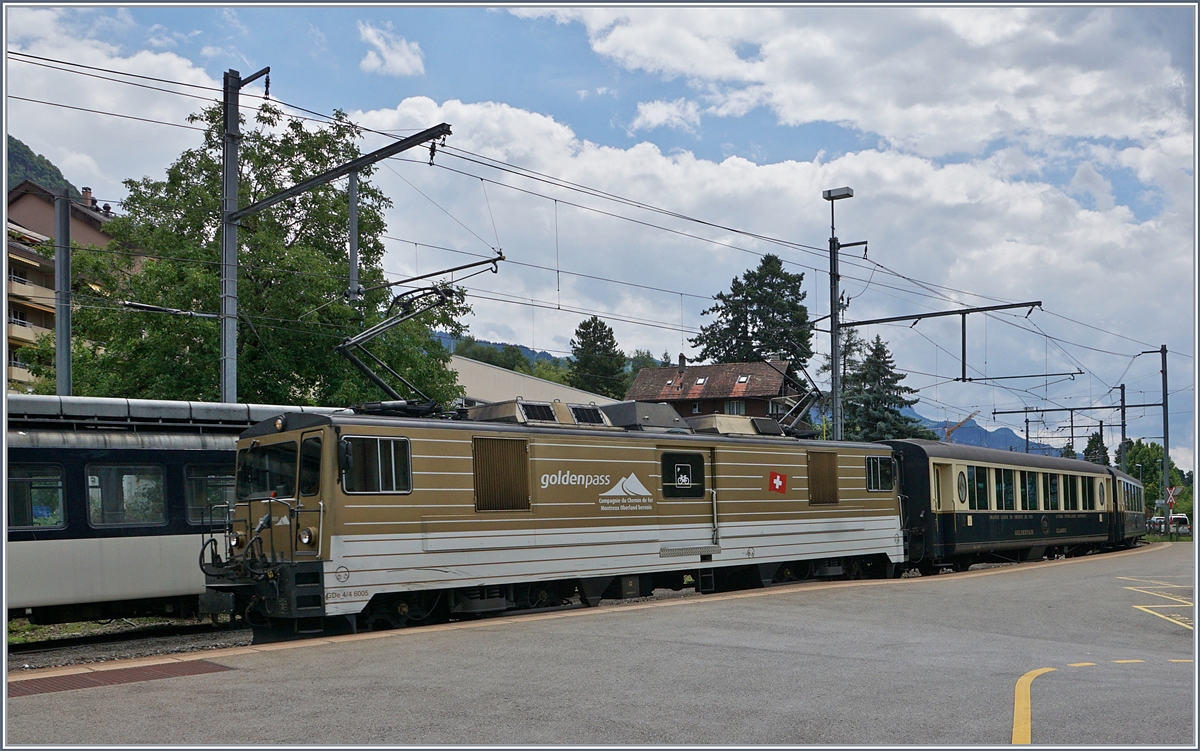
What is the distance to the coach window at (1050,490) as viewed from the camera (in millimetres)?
31078

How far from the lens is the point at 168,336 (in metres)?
26.0

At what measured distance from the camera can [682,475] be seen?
1823 cm

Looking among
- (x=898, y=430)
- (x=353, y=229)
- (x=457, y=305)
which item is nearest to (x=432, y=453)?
(x=353, y=229)

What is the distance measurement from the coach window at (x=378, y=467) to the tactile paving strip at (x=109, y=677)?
3622 millimetres

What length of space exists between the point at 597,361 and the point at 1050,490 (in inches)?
2466

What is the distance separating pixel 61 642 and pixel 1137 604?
1592 centimetres

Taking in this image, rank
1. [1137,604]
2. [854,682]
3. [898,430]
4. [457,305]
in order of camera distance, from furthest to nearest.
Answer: [898,430], [457,305], [1137,604], [854,682]

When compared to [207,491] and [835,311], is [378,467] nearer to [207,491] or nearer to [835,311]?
[207,491]

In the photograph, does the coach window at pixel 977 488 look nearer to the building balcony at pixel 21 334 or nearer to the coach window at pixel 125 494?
the coach window at pixel 125 494

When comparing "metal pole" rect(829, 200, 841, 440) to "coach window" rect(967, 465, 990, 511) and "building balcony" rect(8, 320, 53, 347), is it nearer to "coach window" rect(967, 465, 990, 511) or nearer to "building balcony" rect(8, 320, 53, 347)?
"coach window" rect(967, 465, 990, 511)

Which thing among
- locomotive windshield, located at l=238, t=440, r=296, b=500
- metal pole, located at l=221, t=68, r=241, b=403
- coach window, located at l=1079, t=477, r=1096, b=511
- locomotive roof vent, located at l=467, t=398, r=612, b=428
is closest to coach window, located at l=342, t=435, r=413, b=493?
locomotive windshield, located at l=238, t=440, r=296, b=500

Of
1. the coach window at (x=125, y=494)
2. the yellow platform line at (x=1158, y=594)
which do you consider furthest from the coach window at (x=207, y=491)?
the yellow platform line at (x=1158, y=594)

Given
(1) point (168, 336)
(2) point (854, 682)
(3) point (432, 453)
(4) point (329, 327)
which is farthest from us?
(4) point (329, 327)

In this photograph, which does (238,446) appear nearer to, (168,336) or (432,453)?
A: (432,453)
